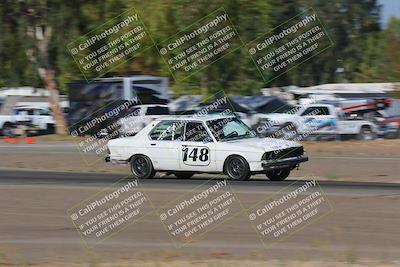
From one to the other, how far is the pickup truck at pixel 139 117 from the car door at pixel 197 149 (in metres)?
17.5

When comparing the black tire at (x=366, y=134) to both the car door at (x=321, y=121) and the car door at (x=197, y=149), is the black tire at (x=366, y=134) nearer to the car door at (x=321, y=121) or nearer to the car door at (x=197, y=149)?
the car door at (x=321, y=121)

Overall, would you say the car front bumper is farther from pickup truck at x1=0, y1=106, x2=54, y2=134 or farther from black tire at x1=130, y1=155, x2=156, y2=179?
pickup truck at x1=0, y1=106, x2=54, y2=134

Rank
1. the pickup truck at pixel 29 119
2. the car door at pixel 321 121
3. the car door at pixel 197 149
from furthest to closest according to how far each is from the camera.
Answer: the pickup truck at pixel 29 119, the car door at pixel 321 121, the car door at pixel 197 149

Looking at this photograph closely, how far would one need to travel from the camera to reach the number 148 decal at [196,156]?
18.6m

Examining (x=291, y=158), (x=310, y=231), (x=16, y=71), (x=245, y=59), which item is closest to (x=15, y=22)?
(x=16, y=71)

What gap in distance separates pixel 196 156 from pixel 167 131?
1012 mm

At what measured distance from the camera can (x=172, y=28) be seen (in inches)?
1471

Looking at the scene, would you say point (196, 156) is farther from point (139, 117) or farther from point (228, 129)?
point (139, 117)

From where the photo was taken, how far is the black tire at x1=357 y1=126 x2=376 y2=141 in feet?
117

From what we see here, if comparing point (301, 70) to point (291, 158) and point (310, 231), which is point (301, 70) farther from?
point (310, 231)

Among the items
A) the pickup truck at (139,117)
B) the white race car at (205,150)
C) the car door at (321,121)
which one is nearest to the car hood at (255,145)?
the white race car at (205,150)

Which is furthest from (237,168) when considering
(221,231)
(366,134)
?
(366,134)

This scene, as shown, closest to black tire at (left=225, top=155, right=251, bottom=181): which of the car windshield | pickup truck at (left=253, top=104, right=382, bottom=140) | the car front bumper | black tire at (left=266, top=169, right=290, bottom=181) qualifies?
the car front bumper

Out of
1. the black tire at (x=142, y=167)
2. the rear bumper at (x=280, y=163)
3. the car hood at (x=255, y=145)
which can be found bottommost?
the rear bumper at (x=280, y=163)
